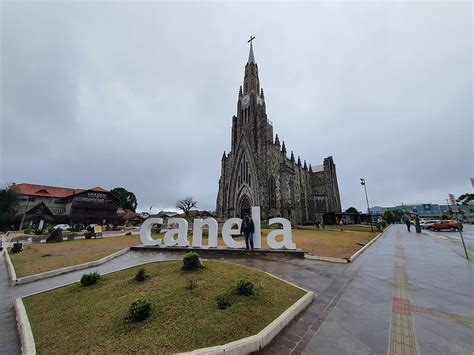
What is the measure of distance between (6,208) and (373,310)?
194 feet

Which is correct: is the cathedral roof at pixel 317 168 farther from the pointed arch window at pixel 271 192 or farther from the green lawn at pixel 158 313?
the green lawn at pixel 158 313

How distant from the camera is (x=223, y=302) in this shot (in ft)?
15.3

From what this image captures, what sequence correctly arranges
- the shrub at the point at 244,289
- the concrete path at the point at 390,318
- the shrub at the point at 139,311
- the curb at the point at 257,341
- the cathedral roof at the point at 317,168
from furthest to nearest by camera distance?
the cathedral roof at the point at 317,168 < the shrub at the point at 244,289 < the shrub at the point at 139,311 < the concrete path at the point at 390,318 < the curb at the point at 257,341

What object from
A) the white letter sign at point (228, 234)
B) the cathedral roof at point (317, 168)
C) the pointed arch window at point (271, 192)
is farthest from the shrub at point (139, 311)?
the cathedral roof at point (317, 168)

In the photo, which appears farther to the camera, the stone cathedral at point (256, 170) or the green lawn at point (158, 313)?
the stone cathedral at point (256, 170)

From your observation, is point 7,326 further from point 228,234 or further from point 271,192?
point 271,192

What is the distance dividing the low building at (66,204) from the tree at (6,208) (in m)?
3.71

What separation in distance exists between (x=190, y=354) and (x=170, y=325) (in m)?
1.14

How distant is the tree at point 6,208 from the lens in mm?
38375

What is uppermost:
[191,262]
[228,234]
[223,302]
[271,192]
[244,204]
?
[271,192]

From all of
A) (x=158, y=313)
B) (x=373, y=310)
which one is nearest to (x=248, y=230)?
(x=373, y=310)

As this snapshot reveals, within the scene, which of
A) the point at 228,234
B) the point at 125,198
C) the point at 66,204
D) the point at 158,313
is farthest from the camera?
the point at 125,198

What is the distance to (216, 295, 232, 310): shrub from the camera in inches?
179

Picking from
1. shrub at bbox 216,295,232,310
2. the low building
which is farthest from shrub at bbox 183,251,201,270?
the low building
